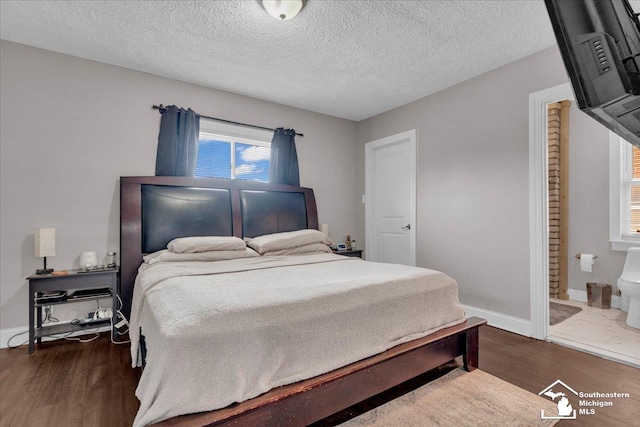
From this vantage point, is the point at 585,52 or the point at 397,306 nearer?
the point at 585,52

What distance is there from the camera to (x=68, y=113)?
111 inches

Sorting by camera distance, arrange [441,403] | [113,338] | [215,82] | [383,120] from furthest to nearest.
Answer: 1. [383,120]
2. [215,82]
3. [113,338]
4. [441,403]

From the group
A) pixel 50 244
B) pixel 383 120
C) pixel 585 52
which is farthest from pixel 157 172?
pixel 585 52

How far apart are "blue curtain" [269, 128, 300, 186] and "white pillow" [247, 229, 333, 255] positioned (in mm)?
919

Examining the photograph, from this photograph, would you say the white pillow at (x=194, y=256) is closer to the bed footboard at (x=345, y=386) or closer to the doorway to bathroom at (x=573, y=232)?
the bed footboard at (x=345, y=386)

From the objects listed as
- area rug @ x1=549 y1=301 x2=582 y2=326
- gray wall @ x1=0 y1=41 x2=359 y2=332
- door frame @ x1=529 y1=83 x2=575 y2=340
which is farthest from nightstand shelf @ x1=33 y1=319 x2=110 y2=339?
area rug @ x1=549 y1=301 x2=582 y2=326

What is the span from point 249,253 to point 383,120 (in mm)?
2649

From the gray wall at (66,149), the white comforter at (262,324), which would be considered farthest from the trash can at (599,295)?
the gray wall at (66,149)

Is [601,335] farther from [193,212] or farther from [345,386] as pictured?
[193,212]

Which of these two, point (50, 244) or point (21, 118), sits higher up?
point (21, 118)

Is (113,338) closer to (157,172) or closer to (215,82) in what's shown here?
(157,172)

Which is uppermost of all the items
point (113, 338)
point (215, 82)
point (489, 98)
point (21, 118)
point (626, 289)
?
point (215, 82)

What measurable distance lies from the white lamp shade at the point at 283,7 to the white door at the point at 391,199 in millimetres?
2260

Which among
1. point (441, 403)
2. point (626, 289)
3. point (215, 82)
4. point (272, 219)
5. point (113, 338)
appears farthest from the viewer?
point (272, 219)
